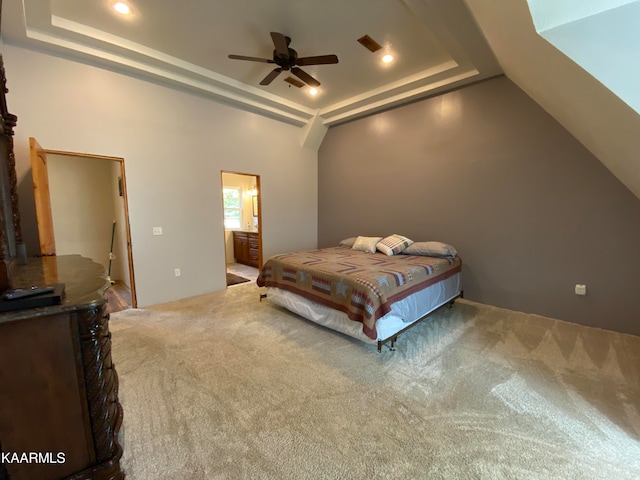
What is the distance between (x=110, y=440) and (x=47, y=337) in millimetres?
576

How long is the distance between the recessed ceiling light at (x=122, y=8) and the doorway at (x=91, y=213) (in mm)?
2089

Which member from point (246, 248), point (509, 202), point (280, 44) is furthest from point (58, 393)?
point (246, 248)

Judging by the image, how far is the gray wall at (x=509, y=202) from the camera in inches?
117

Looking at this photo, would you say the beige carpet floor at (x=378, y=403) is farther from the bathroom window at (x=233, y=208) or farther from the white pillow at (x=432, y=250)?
the bathroom window at (x=233, y=208)

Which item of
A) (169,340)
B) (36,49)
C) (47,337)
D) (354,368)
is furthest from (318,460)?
(36,49)

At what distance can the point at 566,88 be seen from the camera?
2213mm

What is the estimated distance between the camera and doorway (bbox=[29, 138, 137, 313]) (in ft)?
14.4

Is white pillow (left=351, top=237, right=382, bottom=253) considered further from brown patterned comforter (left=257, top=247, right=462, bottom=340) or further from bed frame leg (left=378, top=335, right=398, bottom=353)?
bed frame leg (left=378, top=335, right=398, bottom=353)

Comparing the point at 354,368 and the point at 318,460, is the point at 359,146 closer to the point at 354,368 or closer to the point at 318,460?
the point at 354,368

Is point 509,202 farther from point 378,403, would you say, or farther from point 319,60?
point 378,403

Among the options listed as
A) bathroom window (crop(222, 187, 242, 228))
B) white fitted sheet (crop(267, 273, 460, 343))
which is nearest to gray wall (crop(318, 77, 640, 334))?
white fitted sheet (crop(267, 273, 460, 343))

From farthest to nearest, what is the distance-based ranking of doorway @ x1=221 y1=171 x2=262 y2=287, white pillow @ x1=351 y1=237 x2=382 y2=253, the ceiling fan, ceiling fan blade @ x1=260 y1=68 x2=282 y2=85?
1. doorway @ x1=221 y1=171 x2=262 y2=287
2. white pillow @ x1=351 y1=237 x2=382 y2=253
3. ceiling fan blade @ x1=260 y1=68 x2=282 y2=85
4. the ceiling fan

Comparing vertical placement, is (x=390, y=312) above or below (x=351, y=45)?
below

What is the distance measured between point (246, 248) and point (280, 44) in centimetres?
470
